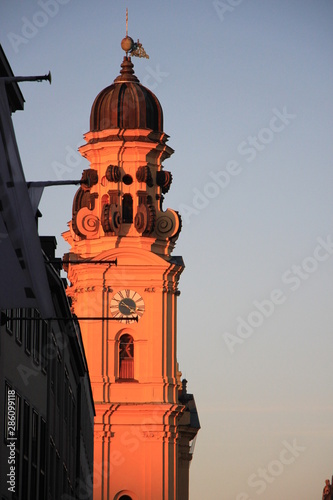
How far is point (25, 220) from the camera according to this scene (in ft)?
97.0

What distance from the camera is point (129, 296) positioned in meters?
112

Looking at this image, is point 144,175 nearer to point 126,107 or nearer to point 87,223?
point 87,223

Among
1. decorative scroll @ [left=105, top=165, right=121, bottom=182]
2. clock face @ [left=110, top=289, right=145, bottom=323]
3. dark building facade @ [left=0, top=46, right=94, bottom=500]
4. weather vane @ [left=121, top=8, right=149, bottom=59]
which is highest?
weather vane @ [left=121, top=8, right=149, bottom=59]

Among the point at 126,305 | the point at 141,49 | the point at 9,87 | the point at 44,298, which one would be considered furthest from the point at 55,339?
the point at 141,49

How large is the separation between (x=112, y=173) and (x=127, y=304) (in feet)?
25.5

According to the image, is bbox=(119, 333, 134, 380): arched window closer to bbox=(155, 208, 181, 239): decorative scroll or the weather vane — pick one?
bbox=(155, 208, 181, 239): decorative scroll

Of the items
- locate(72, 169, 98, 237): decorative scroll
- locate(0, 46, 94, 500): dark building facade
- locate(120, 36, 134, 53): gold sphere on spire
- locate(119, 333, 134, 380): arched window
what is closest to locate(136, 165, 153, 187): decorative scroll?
locate(72, 169, 98, 237): decorative scroll

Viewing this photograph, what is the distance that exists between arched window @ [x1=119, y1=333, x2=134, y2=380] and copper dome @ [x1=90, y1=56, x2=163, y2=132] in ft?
41.0

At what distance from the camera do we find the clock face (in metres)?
112

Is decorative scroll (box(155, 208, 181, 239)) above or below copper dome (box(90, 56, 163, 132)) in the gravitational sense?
below

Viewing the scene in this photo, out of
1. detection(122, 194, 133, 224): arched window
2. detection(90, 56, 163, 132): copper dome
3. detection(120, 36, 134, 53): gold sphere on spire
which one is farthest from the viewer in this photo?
detection(120, 36, 134, 53): gold sphere on spire

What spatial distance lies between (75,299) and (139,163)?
904cm

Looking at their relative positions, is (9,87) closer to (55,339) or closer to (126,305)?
(55,339)

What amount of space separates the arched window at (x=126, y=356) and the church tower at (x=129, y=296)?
57 millimetres
